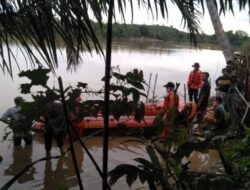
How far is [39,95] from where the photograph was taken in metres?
1.39

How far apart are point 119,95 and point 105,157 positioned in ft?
0.88

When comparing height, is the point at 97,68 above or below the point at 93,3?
below

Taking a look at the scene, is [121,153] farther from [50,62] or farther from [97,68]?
[97,68]

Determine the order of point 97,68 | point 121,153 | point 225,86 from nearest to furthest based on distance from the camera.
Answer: point 121,153 < point 225,86 < point 97,68

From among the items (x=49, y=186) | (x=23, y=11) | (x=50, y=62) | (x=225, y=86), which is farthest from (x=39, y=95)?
(x=225, y=86)

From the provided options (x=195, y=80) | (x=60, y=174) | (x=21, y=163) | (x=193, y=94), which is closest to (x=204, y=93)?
(x=195, y=80)

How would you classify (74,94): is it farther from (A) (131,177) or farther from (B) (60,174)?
(B) (60,174)

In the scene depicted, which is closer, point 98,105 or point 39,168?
point 98,105

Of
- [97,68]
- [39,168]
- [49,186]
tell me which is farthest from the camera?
[97,68]

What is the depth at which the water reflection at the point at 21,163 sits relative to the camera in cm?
684

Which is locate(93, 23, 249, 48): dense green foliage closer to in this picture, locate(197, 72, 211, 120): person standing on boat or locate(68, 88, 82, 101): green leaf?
locate(68, 88, 82, 101): green leaf

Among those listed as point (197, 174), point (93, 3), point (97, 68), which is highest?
point (93, 3)

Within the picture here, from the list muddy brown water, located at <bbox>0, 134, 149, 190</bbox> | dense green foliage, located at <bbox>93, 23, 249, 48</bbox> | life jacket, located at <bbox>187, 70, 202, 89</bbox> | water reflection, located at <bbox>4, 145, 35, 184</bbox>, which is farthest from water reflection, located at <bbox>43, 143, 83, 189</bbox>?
life jacket, located at <bbox>187, 70, 202, 89</bbox>

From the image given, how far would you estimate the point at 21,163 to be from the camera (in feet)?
25.0
